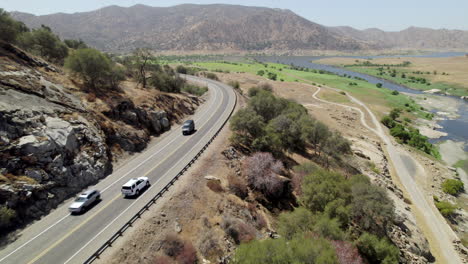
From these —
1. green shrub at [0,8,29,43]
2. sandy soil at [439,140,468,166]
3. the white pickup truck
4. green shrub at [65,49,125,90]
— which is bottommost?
A: sandy soil at [439,140,468,166]

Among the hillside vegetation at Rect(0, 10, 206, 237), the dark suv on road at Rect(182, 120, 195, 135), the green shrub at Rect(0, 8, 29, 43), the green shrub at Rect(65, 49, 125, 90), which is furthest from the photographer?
the dark suv on road at Rect(182, 120, 195, 135)

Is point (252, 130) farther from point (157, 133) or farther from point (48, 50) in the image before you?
point (48, 50)

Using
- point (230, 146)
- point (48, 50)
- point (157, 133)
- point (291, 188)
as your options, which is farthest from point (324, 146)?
point (48, 50)

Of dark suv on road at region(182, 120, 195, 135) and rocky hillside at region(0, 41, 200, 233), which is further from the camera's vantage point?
dark suv on road at region(182, 120, 195, 135)

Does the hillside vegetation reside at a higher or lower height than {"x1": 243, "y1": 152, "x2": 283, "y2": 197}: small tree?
higher

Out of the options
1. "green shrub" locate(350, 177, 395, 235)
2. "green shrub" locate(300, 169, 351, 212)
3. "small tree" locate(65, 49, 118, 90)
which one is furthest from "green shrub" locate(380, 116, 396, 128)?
"small tree" locate(65, 49, 118, 90)

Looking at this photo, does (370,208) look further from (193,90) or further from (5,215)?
(193,90)

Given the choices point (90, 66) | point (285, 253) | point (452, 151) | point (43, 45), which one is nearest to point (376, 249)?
point (285, 253)

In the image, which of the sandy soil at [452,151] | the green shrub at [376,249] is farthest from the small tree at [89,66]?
the sandy soil at [452,151]

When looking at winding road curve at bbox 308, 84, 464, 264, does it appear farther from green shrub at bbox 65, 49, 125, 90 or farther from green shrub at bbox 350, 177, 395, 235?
green shrub at bbox 65, 49, 125, 90
